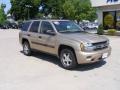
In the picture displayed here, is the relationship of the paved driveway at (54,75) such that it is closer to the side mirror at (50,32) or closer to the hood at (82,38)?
the hood at (82,38)

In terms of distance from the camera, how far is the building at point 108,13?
24.0 metres

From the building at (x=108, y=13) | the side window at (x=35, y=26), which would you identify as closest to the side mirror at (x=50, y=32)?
the side window at (x=35, y=26)

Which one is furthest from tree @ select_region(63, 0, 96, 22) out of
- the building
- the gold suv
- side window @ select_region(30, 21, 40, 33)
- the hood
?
the hood

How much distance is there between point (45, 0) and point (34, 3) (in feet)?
12.3

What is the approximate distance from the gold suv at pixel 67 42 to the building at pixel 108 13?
1423 centimetres

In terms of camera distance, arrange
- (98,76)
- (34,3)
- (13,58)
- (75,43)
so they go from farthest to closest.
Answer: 1. (34,3)
2. (13,58)
3. (75,43)
4. (98,76)

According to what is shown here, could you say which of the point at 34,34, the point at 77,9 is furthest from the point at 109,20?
the point at 77,9

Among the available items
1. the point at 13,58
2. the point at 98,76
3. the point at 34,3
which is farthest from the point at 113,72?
the point at 34,3

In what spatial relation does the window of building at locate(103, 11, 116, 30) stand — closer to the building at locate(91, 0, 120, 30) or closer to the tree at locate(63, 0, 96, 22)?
the building at locate(91, 0, 120, 30)

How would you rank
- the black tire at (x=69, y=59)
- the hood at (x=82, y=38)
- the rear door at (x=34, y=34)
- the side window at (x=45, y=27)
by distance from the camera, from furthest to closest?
the rear door at (x=34, y=34), the side window at (x=45, y=27), the black tire at (x=69, y=59), the hood at (x=82, y=38)

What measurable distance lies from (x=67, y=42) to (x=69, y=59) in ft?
2.01

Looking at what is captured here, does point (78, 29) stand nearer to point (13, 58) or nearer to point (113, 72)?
point (113, 72)

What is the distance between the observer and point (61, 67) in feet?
30.4

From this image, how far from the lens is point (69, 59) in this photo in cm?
880
